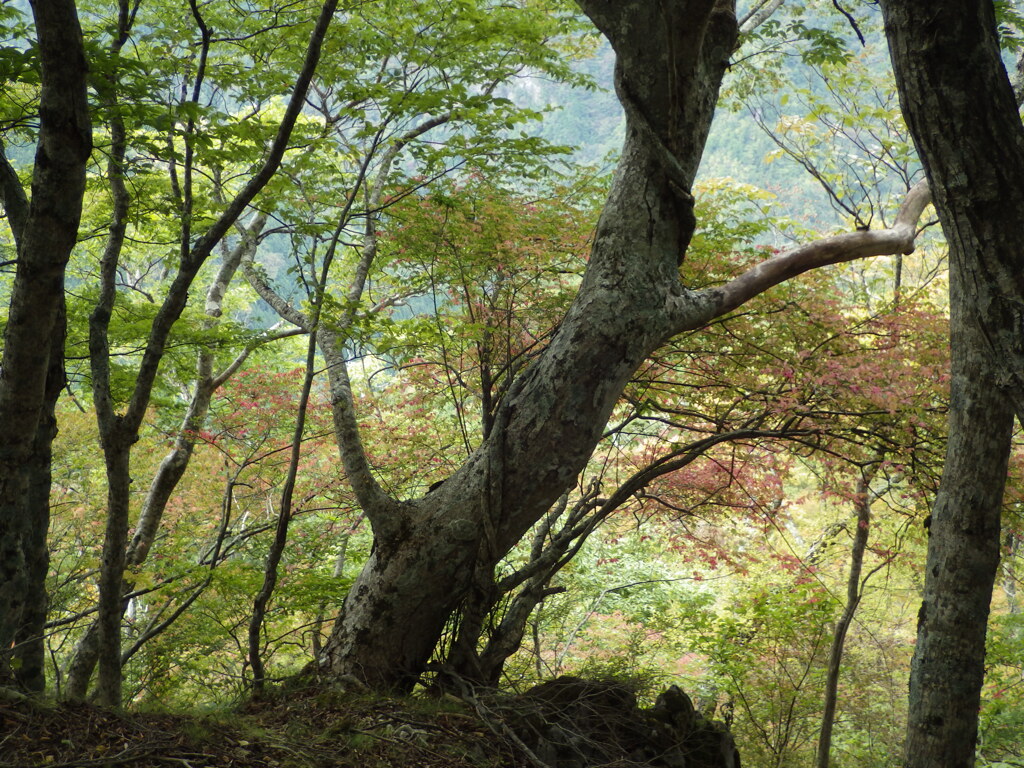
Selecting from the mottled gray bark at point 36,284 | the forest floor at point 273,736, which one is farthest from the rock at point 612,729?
the mottled gray bark at point 36,284

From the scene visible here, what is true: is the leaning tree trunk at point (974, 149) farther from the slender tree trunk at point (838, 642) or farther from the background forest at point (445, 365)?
the slender tree trunk at point (838, 642)

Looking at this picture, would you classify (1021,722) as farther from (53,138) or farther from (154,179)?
(154,179)

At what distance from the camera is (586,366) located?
9.87ft

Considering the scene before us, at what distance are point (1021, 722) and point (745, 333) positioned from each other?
12.7 feet

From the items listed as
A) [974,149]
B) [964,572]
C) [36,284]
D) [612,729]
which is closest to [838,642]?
[964,572]

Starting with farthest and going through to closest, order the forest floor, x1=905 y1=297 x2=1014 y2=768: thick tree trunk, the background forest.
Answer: the background forest < x1=905 y1=297 x2=1014 y2=768: thick tree trunk < the forest floor

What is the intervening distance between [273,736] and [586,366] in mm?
1826

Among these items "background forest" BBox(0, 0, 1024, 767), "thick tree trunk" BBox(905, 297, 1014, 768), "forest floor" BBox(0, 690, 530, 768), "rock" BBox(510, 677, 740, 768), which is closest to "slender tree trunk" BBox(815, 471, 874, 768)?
"background forest" BBox(0, 0, 1024, 767)

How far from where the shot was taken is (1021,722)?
5.45m

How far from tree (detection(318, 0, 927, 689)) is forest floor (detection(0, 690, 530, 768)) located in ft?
1.17

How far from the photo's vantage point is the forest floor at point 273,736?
190 cm

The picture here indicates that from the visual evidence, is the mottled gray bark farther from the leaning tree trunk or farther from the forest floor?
the leaning tree trunk

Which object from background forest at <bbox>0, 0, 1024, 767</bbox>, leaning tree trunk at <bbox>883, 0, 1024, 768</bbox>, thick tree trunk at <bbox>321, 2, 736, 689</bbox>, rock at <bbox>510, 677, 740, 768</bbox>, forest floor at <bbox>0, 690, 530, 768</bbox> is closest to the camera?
leaning tree trunk at <bbox>883, 0, 1024, 768</bbox>

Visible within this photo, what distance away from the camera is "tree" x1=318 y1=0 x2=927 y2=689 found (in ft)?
9.95
